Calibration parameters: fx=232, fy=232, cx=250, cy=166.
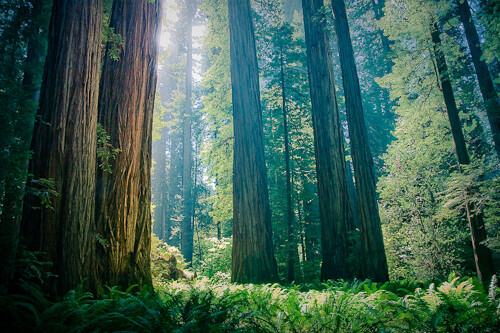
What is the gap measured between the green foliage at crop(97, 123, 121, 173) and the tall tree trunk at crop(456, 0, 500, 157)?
26.2ft

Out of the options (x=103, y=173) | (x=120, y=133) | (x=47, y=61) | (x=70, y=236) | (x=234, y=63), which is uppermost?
(x=234, y=63)

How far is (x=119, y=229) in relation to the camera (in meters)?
3.18

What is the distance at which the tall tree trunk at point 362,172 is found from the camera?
5.29 metres

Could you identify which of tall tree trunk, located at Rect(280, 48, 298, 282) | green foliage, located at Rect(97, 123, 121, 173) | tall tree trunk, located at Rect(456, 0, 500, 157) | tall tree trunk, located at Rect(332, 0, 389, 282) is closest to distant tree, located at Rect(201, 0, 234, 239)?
tall tree trunk, located at Rect(280, 48, 298, 282)

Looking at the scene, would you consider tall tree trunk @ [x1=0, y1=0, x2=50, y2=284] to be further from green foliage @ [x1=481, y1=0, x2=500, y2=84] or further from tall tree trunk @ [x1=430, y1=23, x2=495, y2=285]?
tall tree trunk @ [x1=430, y1=23, x2=495, y2=285]

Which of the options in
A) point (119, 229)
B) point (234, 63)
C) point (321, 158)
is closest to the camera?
point (119, 229)

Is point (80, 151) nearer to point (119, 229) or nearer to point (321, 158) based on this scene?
point (119, 229)

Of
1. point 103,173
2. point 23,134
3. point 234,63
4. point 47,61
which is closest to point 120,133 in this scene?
→ point 103,173

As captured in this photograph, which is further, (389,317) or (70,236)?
(70,236)

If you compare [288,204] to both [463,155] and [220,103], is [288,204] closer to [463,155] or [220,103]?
[220,103]

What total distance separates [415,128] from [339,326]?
8447 millimetres

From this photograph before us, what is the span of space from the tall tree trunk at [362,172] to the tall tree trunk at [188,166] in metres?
12.6

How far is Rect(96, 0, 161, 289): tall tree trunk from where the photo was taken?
10.2 feet

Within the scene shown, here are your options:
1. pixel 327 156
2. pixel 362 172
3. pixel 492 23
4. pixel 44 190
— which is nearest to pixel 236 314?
pixel 44 190
